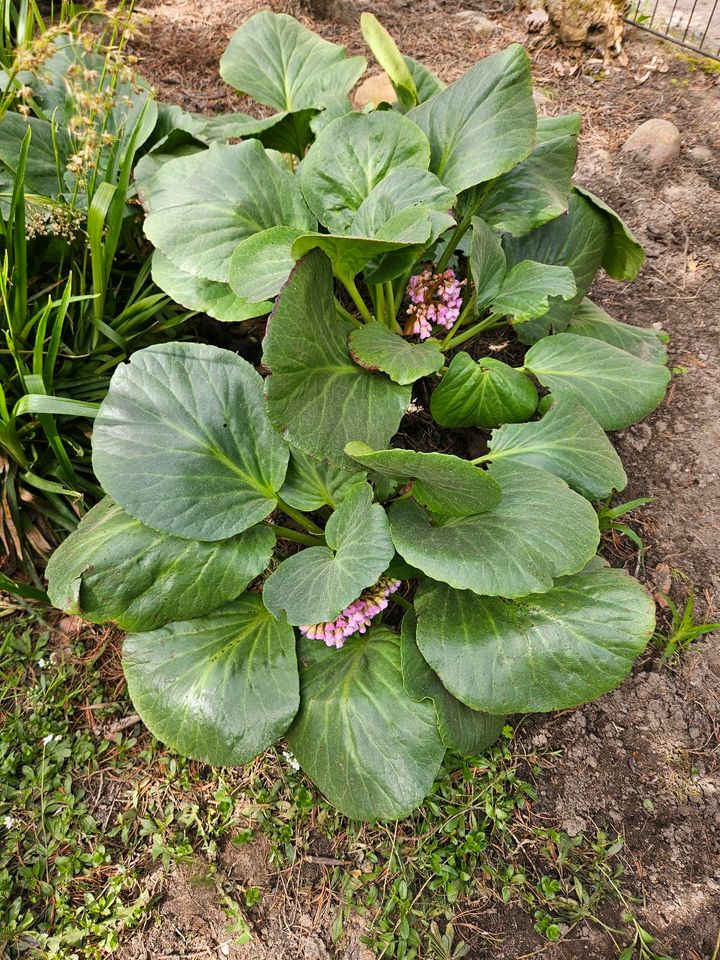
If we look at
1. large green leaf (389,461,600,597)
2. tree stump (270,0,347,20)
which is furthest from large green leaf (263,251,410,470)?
tree stump (270,0,347,20)

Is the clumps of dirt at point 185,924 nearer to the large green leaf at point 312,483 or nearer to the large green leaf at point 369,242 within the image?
the large green leaf at point 312,483

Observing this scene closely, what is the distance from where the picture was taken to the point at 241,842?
5.00 ft

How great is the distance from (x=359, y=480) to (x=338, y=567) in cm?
27

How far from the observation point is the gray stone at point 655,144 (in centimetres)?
266

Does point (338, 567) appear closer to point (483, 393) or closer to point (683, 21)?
point (483, 393)

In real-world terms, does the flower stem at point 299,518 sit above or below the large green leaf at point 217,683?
above

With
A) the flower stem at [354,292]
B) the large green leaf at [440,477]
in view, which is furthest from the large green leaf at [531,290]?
the large green leaf at [440,477]

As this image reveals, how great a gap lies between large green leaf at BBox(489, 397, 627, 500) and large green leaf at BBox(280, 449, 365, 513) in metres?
0.38

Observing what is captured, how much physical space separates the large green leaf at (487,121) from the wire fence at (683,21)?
2.11 meters

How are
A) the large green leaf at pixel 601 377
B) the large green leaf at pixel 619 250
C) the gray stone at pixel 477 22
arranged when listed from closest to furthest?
the large green leaf at pixel 601 377 → the large green leaf at pixel 619 250 → the gray stone at pixel 477 22

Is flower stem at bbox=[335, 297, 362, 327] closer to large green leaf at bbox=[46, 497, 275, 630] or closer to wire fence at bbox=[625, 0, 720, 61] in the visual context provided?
large green leaf at bbox=[46, 497, 275, 630]

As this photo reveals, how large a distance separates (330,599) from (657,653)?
3.30ft

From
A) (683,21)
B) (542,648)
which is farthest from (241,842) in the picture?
(683,21)

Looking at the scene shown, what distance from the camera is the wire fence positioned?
320 cm
